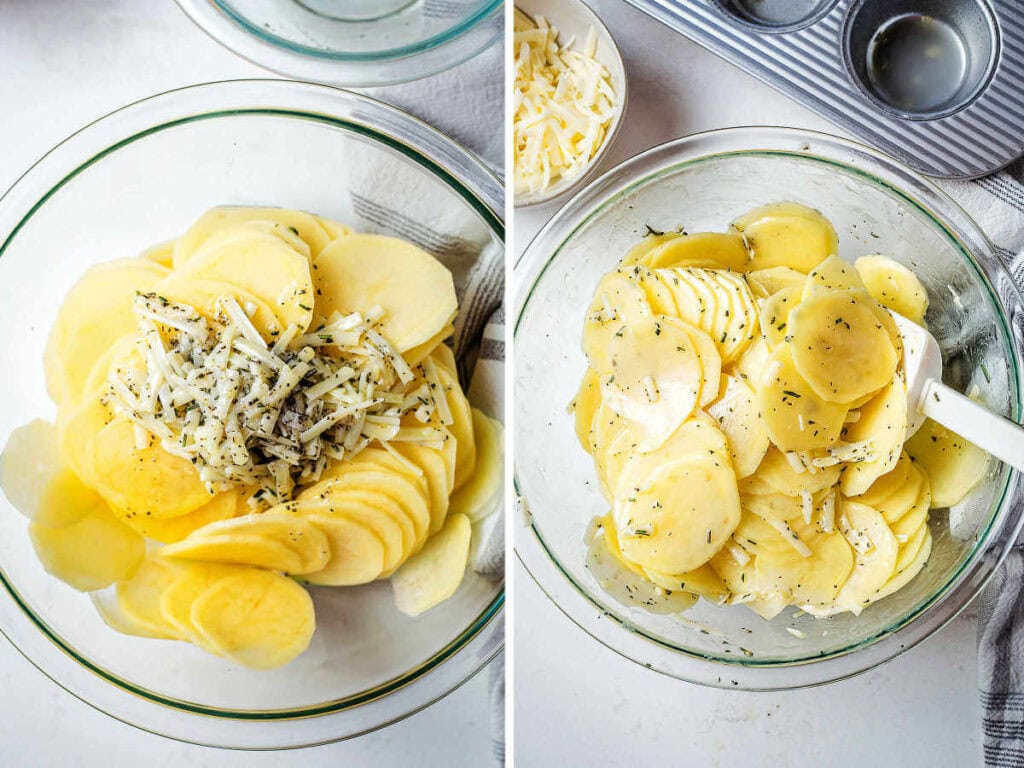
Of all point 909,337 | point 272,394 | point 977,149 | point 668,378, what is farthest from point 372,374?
point 977,149

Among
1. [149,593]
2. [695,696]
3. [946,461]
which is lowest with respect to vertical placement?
[695,696]

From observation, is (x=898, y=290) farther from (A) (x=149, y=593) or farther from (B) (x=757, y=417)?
(A) (x=149, y=593)

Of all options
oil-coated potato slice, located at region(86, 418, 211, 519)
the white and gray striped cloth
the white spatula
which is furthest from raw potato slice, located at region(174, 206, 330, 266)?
the white and gray striped cloth

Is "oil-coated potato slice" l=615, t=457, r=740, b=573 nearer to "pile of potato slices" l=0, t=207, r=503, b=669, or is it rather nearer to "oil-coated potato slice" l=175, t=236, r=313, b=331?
"pile of potato slices" l=0, t=207, r=503, b=669

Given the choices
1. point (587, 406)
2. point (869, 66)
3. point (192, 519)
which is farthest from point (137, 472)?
point (869, 66)

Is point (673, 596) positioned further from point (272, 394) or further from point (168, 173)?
point (168, 173)
